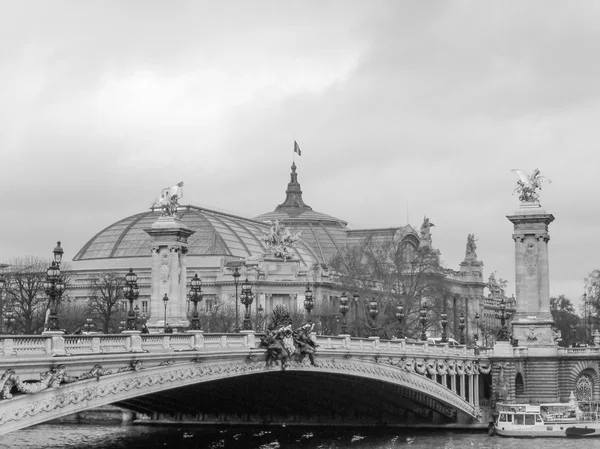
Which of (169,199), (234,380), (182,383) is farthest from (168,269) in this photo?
(182,383)

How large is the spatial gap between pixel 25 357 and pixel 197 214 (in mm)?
111853

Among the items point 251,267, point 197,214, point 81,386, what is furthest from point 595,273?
point 81,386

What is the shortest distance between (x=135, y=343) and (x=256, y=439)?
1103 inches

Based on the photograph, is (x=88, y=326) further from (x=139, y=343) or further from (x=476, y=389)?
(x=139, y=343)

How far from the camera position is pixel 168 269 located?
270 ft

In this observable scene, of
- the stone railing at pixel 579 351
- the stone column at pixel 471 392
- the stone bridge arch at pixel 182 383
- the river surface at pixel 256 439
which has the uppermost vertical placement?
the stone railing at pixel 579 351

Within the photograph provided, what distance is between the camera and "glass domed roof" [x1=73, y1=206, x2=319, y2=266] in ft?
451

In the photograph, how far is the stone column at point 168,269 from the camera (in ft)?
269

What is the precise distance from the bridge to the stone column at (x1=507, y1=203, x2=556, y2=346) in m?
5.01

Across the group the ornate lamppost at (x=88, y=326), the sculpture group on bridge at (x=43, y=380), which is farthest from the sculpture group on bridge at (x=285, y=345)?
the ornate lamppost at (x=88, y=326)

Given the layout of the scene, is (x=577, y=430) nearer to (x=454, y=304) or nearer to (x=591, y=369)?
(x=591, y=369)

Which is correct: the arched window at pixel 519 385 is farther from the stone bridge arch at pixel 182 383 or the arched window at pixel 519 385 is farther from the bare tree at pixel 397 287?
the bare tree at pixel 397 287

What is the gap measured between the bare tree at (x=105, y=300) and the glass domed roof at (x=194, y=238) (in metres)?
12.8

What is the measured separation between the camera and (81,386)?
1352 inches
